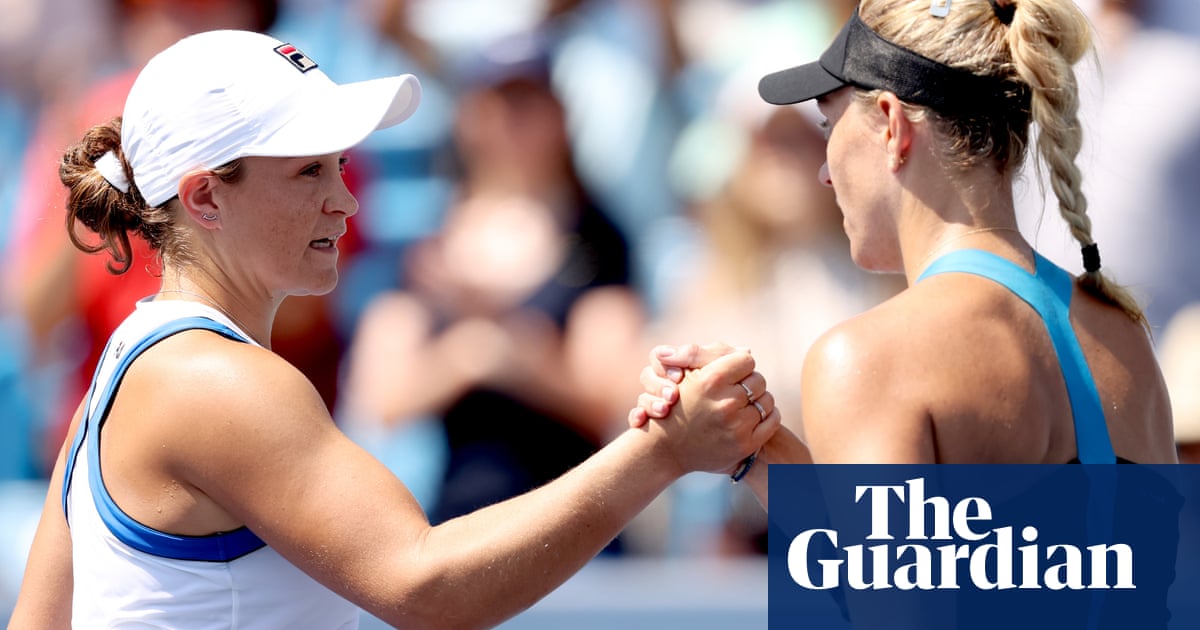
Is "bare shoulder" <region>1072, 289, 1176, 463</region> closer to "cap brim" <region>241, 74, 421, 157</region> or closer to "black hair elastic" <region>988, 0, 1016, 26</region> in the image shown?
"black hair elastic" <region>988, 0, 1016, 26</region>

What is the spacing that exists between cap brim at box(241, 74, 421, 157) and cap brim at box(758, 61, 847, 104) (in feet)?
1.95

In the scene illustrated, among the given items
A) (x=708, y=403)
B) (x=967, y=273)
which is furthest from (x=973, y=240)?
(x=708, y=403)

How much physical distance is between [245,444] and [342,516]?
165mm

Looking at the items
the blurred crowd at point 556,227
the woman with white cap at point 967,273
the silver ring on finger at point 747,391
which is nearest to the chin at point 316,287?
the silver ring on finger at point 747,391

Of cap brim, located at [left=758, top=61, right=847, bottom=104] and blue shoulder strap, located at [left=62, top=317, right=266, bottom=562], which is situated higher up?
cap brim, located at [left=758, top=61, right=847, bottom=104]

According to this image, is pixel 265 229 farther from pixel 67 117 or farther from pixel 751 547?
pixel 67 117

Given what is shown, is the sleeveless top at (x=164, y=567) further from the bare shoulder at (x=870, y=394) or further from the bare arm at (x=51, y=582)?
the bare shoulder at (x=870, y=394)

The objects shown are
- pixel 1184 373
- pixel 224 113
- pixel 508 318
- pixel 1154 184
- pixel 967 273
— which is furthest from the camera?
pixel 508 318

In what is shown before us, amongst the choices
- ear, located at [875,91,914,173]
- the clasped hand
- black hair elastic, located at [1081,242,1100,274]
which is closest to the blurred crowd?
the clasped hand

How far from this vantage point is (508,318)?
4.45 metres

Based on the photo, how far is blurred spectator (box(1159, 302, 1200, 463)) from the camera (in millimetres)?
4113

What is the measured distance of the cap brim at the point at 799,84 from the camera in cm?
219

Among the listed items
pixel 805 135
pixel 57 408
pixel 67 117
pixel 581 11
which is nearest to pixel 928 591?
pixel 805 135

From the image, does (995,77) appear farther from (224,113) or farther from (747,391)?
(224,113)
